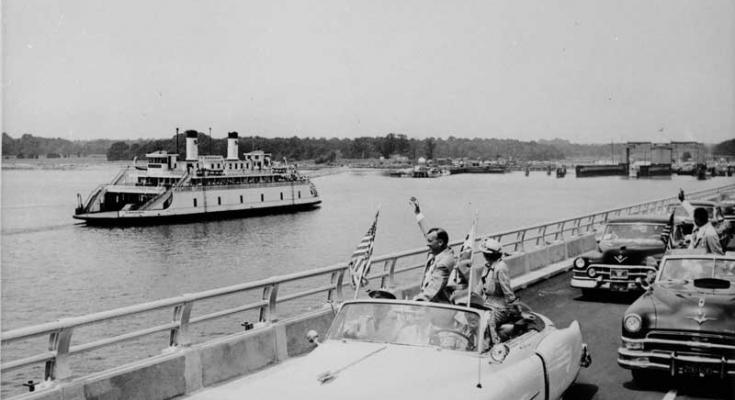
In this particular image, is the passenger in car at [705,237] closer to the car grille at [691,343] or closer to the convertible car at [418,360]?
the car grille at [691,343]

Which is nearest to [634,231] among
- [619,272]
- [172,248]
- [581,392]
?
[619,272]

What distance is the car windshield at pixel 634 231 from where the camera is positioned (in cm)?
1703

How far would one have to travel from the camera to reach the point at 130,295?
1672 inches

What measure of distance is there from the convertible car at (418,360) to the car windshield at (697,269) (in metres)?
3.57

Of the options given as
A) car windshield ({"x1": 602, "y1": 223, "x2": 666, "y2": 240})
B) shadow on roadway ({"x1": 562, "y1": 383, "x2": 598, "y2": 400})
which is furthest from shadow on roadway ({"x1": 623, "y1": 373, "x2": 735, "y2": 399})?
car windshield ({"x1": 602, "y1": 223, "x2": 666, "y2": 240})

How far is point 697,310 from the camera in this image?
29.3 ft

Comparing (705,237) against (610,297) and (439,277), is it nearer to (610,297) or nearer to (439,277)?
(610,297)

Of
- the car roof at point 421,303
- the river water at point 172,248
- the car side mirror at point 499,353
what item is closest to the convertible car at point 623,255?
the car roof at point 421,303

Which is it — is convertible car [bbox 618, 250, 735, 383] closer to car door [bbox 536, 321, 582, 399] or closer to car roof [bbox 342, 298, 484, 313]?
car door [bbox 536, 321, 582, 399]

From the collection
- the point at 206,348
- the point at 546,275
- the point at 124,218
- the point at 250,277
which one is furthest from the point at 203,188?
the point at 206,348

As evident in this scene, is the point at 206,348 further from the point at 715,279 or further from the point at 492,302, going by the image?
the point at 715,279

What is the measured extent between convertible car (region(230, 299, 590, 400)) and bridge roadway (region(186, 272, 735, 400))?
613 millimetres

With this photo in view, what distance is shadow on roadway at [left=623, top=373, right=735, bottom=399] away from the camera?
877 cm

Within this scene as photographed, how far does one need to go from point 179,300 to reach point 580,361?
178 inches
